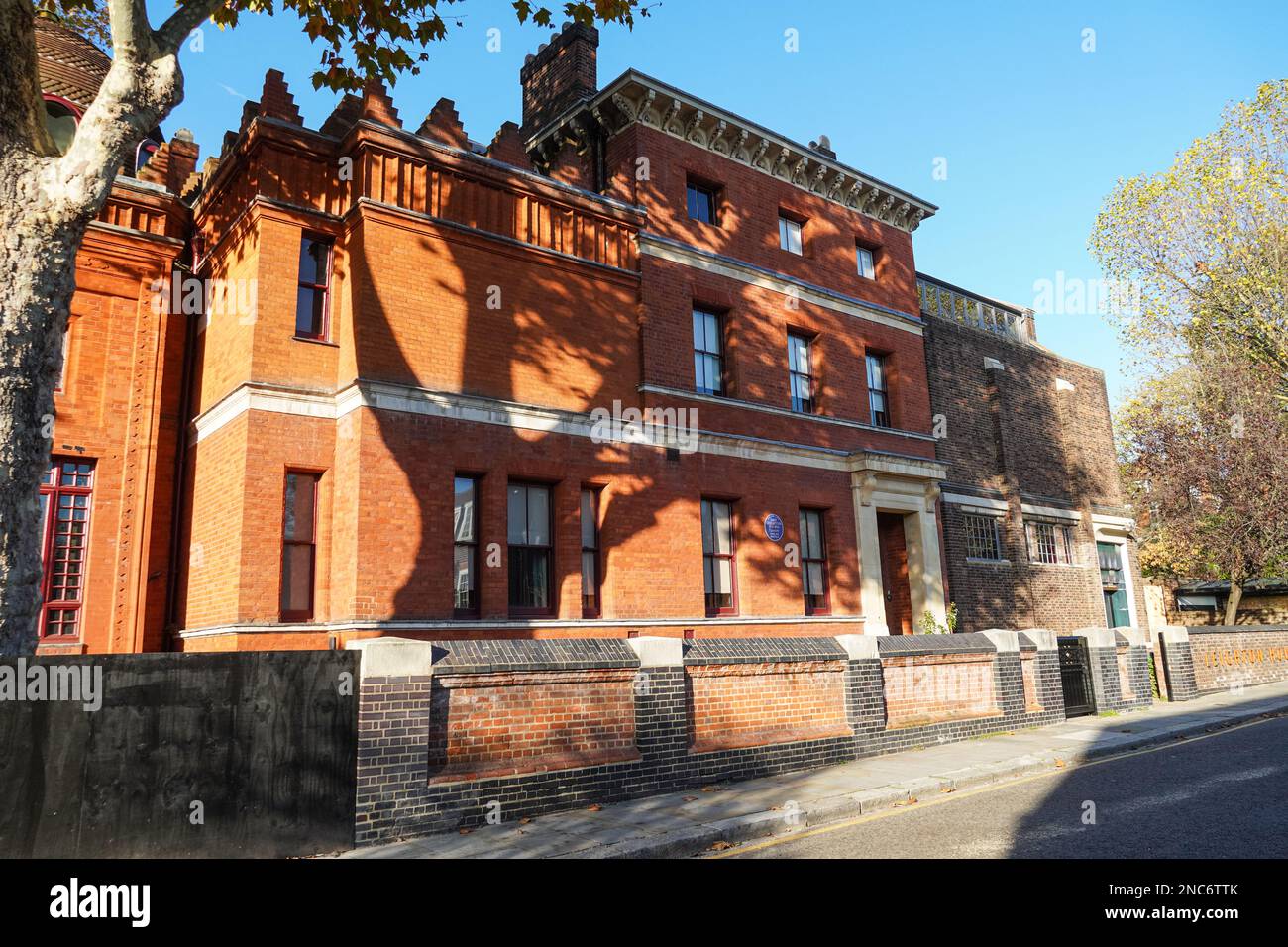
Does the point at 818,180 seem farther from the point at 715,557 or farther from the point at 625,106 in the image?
the point at 715,557

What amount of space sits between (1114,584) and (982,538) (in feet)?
25.5

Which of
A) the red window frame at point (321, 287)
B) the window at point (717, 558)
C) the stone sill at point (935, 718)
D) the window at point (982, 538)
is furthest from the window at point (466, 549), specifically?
the window at point (982, 538)

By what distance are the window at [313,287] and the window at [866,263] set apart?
13602mm

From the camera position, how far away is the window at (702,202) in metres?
18.7

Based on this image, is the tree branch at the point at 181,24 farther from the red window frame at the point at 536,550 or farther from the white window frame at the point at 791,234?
the white window frame at the point at 791,234

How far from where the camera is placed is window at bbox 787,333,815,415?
19453 mm

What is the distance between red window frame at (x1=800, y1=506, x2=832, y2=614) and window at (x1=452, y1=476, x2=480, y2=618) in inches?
306

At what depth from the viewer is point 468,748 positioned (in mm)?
8672

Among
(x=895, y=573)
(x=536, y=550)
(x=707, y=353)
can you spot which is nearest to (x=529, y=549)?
(x=536, y=550)

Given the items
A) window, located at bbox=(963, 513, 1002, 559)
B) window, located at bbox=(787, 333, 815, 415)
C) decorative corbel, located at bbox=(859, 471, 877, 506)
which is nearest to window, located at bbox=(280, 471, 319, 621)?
window, located at bbox=(787, 333, 815, 415)

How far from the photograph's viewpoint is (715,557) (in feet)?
56.2
